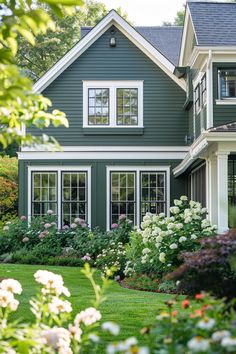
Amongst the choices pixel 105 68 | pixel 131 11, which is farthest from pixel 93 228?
pixel 131 11

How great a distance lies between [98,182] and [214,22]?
6.12m

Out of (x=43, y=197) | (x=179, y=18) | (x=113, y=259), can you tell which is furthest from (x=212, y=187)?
(x=179, y=18)

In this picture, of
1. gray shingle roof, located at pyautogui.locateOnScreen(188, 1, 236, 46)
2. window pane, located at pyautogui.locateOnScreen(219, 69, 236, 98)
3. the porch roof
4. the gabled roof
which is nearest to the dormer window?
window pane, located at pyautogui.locateOnScreen(219, 69, 236, 98)

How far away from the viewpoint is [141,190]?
20750mm

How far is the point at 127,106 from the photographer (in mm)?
20859

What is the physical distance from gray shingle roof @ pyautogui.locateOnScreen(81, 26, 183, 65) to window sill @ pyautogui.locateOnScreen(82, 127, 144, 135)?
3.85 meters

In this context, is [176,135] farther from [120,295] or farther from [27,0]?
[27,0]

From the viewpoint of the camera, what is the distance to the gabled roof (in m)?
Result: 20.4

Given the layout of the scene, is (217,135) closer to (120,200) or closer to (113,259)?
(113,259)

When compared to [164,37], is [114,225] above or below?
below

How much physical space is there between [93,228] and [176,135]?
3.65 metres

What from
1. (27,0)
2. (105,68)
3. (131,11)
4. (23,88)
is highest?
(131,11)

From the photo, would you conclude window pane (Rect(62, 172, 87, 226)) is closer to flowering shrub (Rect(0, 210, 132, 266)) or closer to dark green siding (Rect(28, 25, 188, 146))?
flowering shrub (Rect(0, 210, 132, 266))

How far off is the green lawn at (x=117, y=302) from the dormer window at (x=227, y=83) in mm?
5375
